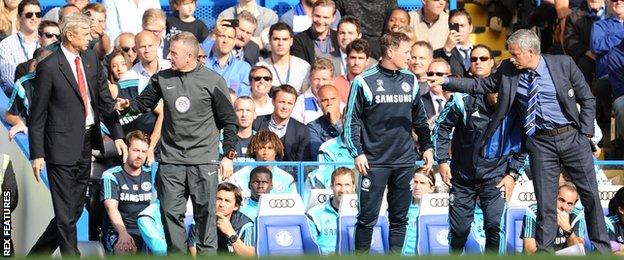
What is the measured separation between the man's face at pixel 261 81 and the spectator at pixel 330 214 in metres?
2.07

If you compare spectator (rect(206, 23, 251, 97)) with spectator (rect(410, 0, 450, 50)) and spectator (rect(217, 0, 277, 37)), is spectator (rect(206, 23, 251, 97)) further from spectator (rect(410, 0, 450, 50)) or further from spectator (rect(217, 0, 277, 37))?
spectator (rect(410, 0, 450, 50))

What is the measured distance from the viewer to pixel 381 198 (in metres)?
13.1

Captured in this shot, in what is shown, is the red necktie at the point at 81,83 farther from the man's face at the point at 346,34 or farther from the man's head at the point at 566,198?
the man's face at the point at 346,34

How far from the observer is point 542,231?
41.8 feet

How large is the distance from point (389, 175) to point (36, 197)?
3198mm

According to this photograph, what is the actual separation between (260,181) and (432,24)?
4.81 meters

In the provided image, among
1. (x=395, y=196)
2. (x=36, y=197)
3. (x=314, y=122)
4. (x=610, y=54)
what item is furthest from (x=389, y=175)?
(x=610, y=54)

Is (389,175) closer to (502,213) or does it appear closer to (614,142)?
(502,213)

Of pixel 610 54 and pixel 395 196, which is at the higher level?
pixel 610 54

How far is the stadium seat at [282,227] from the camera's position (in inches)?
531

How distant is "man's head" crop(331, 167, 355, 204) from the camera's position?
1383 cm

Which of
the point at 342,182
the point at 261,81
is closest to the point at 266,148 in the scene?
the point at 342,182

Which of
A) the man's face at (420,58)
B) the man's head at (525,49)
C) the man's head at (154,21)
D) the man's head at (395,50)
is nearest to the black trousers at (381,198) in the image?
the man's head at (395,50)

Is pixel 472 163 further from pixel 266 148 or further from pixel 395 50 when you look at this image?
pixel 266 148
